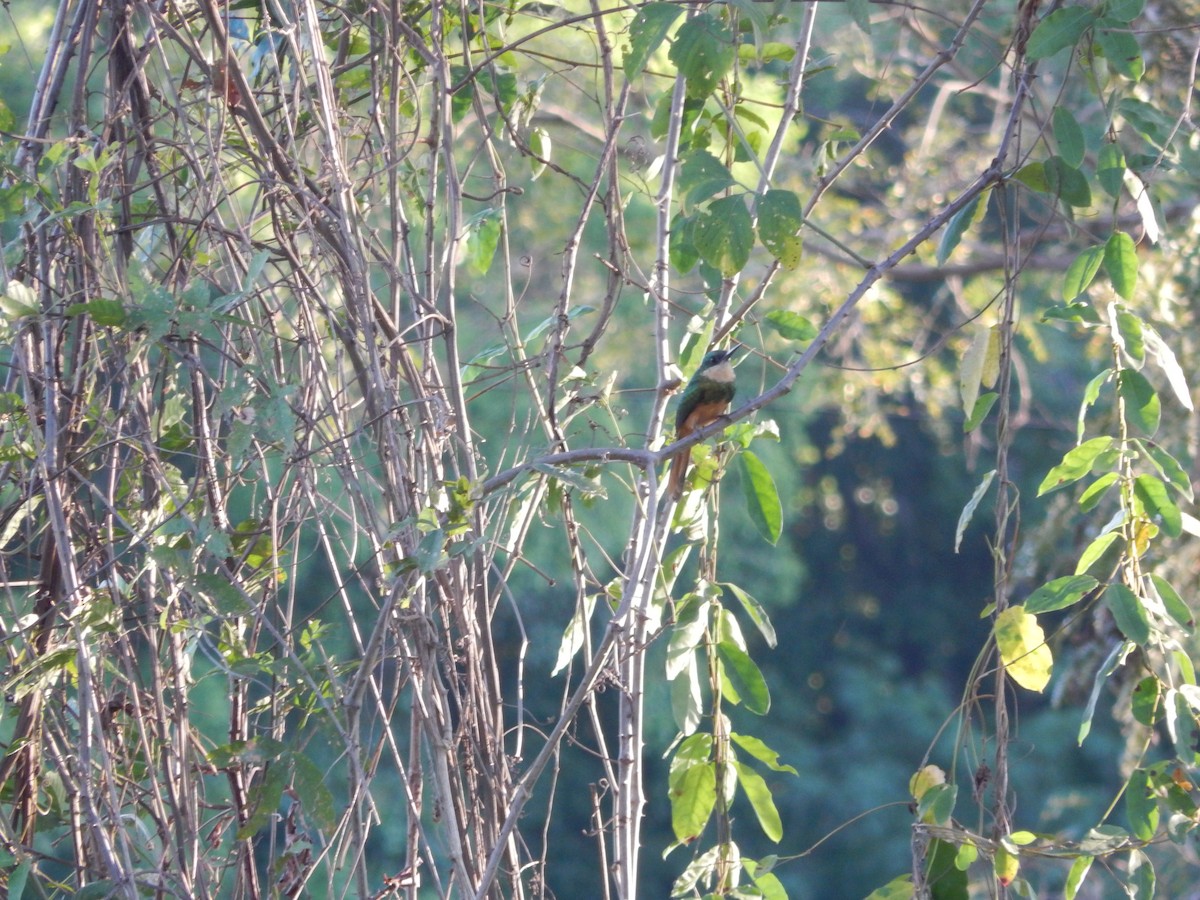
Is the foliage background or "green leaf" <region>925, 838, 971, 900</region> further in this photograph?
the foliage background

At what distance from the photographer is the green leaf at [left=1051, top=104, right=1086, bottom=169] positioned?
1359 millimetres

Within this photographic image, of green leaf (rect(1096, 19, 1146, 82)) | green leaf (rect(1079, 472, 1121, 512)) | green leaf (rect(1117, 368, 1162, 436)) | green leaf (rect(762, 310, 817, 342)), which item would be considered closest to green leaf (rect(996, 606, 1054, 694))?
green leaf (rect(1079, 472, 1121, 512))

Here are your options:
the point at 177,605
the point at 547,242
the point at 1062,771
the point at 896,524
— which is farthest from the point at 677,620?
the point at 896,524

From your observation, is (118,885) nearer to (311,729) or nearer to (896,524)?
(311,729)

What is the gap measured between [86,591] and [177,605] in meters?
0.10

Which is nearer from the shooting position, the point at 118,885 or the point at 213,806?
the point at 118,885

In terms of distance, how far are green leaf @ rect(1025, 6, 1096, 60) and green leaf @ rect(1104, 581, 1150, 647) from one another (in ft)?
1.87

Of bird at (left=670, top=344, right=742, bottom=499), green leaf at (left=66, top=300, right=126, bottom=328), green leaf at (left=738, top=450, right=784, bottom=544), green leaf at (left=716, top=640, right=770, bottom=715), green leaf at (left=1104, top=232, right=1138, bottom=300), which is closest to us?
green leaf at (left=66, top=300, right=126, bottom=328)

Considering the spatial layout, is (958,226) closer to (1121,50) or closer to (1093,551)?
(1121,50)

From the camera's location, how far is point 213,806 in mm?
1499

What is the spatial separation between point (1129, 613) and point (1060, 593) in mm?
68

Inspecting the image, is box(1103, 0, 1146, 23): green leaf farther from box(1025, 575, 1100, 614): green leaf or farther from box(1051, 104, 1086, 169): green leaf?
box(1025, 575, 1100, 614): green leaf

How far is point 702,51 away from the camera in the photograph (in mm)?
1295

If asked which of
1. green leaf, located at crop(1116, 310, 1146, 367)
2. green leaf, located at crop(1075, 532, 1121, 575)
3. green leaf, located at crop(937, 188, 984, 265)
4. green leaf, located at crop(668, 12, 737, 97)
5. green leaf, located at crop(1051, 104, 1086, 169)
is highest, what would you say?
green leaf, located at crop(668, 12, 737, 97)
